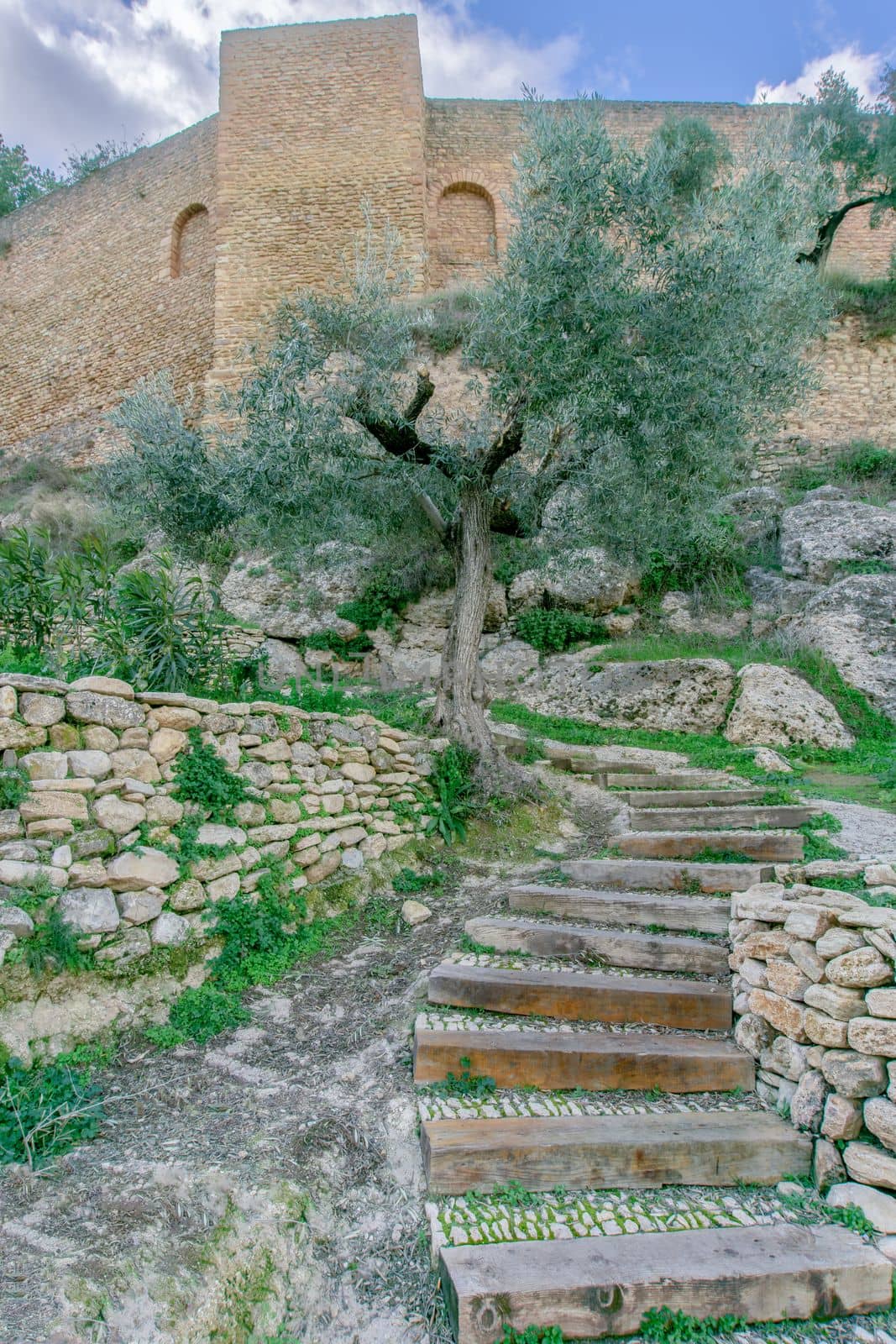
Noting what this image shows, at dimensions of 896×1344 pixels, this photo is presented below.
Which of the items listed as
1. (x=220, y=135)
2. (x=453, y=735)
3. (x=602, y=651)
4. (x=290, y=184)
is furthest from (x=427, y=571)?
(x=220, y=135)

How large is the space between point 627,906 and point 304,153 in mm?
17359

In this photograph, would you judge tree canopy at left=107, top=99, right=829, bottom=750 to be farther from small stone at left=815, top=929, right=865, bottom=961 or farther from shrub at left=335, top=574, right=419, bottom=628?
small stone at left=815, top=929, right=865, bottom=961

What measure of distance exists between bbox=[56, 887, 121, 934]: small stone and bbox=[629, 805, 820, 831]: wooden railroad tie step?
11.4 ft

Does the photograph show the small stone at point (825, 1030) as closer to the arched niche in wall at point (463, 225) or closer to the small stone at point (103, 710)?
the small stone at point (103, 710)

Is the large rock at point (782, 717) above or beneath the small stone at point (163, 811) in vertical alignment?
above

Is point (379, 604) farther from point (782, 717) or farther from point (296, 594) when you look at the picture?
point (782, 717)

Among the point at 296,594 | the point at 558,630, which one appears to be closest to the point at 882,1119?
the point at 558,630

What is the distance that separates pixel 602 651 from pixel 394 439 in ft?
13.9

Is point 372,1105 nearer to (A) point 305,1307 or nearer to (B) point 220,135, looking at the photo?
(A) point 305,1307

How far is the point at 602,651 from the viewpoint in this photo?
31.9 ft

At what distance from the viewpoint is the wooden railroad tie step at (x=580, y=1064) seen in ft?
10.4

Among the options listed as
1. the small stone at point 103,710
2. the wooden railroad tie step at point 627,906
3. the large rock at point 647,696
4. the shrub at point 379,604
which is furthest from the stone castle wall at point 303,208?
the small stone at point 103,710

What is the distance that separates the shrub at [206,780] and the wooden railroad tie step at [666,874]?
7.23 feet

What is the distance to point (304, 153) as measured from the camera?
15.7 m
